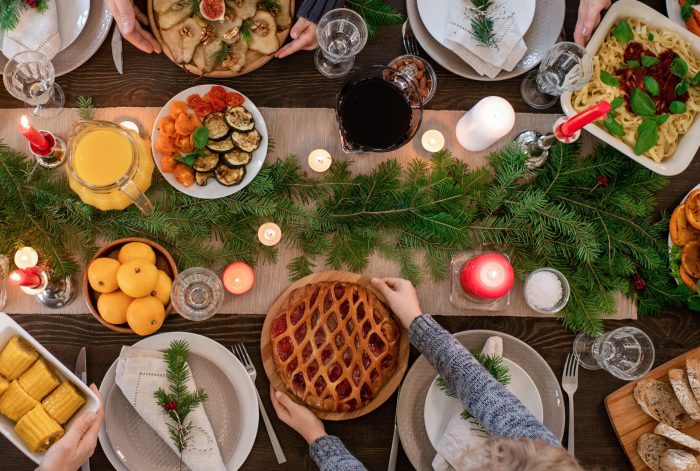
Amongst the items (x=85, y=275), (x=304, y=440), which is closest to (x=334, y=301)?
(x=304, y=440)

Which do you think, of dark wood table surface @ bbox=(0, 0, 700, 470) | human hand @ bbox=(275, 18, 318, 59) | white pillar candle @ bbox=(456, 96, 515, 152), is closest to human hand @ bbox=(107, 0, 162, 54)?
dark wood table surface @ bbox=(0, 0, 700, 470)

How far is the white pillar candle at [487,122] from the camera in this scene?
1225 mm

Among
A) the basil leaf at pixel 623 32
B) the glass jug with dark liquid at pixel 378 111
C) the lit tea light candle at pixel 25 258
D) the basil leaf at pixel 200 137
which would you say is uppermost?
the basil leaf at pixel 623 32

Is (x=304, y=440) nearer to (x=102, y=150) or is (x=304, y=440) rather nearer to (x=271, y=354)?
(x=271, y=354)

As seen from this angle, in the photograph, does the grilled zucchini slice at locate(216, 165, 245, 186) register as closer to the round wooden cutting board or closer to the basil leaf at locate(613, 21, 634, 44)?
the round wooden cutting board

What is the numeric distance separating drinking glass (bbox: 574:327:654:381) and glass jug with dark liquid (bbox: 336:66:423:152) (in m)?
0.69

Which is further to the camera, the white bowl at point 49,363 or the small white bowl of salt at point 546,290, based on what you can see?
the small white bowl of salt at point 546,290

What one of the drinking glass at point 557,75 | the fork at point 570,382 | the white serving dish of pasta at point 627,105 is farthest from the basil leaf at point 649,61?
the fork at point 570,382

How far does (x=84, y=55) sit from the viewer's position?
129 cm

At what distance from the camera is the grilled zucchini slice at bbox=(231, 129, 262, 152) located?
4.01 ft

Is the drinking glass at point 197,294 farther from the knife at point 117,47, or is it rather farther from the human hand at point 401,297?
the knife at point 117,47

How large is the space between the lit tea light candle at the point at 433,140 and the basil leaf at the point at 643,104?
45 cm

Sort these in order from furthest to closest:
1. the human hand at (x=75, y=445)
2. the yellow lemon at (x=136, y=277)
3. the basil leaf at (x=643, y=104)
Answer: the basil leaf at (x=643, y=104) → the yellow lemon at (x=136, y=277) → the human hand at (x=75, y=445)

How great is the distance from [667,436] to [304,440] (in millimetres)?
874
